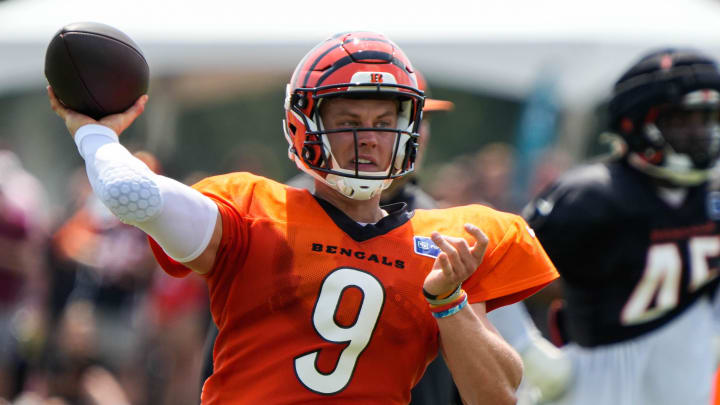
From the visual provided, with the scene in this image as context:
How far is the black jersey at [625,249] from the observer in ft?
15.4

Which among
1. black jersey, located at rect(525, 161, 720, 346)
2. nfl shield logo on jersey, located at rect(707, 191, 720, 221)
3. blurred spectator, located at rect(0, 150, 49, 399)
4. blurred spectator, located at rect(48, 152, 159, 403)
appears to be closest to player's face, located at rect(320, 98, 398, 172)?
black jersey, located at rect(525, 161, 720, 346)

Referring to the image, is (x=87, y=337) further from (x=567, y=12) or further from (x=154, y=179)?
(x=567, y=12)

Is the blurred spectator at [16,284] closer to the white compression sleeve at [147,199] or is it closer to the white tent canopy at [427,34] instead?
the white tent canopy at [427,34]

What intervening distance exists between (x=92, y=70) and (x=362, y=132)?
0.73 meters

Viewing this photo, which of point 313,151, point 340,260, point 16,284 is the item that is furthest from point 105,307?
point 340,260

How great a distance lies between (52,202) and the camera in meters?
14.0

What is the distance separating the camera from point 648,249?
4.68m

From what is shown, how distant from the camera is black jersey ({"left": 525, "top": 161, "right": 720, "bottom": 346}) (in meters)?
4.68

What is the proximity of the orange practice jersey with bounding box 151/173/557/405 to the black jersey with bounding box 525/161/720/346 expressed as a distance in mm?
1683

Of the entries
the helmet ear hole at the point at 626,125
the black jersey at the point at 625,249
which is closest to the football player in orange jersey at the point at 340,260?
the black jersey at the point at 625,249

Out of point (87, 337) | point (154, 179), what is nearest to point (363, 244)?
point (154, 179)

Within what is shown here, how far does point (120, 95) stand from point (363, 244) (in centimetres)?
76

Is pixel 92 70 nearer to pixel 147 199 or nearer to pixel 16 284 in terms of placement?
pixel 147 199

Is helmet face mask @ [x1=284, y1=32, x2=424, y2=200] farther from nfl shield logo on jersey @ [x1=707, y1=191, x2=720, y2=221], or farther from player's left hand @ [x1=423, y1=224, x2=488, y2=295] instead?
nfl shield logo on jersey @ [x1=707, y1=191, x2=720, y2=221]
